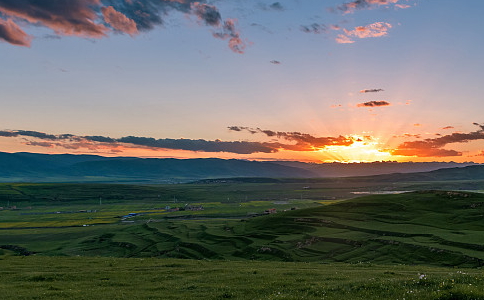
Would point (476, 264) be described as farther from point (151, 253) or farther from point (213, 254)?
point (151, 253)

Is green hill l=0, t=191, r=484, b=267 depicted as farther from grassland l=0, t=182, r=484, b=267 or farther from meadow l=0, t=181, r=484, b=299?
meadow l=0, t=181, r=484, b=299

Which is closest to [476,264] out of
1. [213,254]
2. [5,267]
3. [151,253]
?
[213,254]

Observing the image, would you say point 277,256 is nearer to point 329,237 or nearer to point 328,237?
point 328,237

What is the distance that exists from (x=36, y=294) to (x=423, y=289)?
27345 millimetres

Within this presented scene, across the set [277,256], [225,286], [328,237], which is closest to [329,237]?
[328,237]

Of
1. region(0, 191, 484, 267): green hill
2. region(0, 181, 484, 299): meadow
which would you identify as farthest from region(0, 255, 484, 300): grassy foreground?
region(0, 191, 484, 267): green hill

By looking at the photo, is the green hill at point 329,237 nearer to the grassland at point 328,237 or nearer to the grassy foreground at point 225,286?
the grassland at point 328,237

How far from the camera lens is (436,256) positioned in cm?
7044

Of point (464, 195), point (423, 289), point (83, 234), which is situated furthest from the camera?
point (83, 234)

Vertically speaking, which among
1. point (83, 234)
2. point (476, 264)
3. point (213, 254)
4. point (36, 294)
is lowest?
point (83, 234)

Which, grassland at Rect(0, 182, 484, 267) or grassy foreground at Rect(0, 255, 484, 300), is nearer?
grassy foreground at Rect(0, 255, 484, 300)

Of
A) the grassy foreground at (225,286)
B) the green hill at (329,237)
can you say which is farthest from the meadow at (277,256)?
the green hill at (329,237)

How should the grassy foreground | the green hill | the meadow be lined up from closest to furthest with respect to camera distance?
1. the grassy foreground
2. the meadow
3. the green hill

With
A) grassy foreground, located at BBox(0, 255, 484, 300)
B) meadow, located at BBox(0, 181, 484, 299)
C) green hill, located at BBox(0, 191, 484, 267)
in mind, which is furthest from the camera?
green hill, located at BBox(0, 191, 484, 267)
